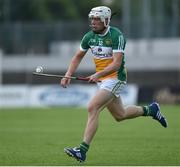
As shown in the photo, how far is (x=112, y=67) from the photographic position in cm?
1534

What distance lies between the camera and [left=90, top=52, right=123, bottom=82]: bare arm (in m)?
15.4

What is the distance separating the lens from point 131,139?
67.9ft

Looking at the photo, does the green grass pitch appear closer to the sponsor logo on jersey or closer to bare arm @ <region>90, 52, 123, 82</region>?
bare arm @ <region>90, 52, 123, 82</region>

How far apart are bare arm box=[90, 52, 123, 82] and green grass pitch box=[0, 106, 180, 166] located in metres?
1.44

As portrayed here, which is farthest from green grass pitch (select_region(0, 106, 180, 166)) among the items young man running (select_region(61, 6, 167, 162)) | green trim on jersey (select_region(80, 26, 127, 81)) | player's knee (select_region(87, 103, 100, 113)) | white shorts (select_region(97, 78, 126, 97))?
green trim on jersey (select_region(80, 26, 127, 81))

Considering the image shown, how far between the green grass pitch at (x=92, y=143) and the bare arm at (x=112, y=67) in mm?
1440

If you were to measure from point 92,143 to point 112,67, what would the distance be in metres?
4.37

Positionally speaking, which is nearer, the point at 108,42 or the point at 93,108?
the point at 93,108

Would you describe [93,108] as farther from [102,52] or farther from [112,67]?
[102,52]

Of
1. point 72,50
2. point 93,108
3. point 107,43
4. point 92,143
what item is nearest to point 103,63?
point 107,43

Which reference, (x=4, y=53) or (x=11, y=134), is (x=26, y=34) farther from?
(x=11, y=134)

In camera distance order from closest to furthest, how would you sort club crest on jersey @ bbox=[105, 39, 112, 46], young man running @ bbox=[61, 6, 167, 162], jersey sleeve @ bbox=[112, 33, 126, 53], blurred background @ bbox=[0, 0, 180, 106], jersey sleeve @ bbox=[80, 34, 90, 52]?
young man running @ bbox=[61, 6, 167, 162] → jersey sleeve @ bbox=[112, 33, 126, 53] → club crest on jersey @ bbox=[105, 39, 112, 46] → jersey sleeve @ bbox=[80, 34, 90, 52] → blurred background @ bbox=[0, 0, 180, 106]

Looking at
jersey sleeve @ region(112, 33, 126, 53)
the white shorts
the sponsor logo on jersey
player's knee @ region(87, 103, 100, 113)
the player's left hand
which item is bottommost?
player's knee @ region(87, 103, 100, 113)

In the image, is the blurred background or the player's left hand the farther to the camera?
the blurred background
